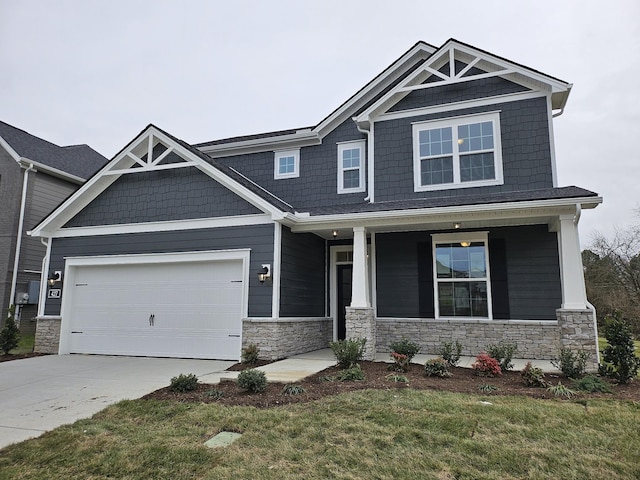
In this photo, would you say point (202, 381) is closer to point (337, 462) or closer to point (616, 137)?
point (337, 462)

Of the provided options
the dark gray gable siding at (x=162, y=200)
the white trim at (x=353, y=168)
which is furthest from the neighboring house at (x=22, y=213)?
the white trim at (x=353, y=168)

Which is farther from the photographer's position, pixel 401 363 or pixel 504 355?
pixel 504 355

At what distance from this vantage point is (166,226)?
1017 centimetres

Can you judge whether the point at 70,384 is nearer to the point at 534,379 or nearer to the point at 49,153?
the point at 534,379

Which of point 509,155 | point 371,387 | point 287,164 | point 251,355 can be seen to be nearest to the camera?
point 371,387

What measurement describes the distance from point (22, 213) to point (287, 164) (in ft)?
30.4

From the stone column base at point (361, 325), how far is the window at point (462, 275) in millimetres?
1930

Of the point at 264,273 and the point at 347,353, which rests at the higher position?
the point at 264,273

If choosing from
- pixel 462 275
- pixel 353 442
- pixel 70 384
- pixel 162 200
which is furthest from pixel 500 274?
pixel 70 384

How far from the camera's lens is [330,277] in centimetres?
1146

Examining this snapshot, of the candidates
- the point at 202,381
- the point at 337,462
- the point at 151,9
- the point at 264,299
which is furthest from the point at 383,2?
the point at 337,462

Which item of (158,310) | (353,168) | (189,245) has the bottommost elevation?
(158,310)

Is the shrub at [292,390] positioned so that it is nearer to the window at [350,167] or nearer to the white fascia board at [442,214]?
the white fascia board at [442,214]

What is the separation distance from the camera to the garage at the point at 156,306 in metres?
9.41
